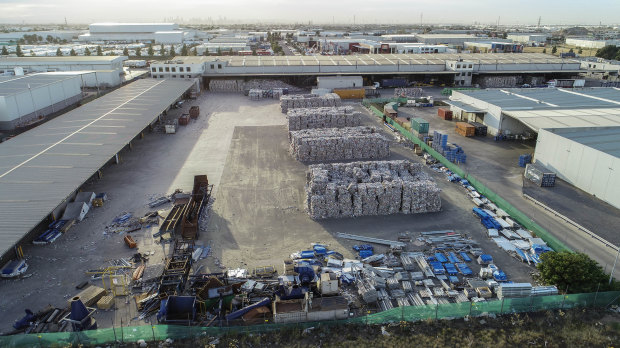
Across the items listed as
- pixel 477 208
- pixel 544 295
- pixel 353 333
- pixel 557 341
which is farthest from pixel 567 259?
pixel 353 333

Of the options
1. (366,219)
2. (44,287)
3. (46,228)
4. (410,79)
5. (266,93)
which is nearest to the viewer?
(44,287)

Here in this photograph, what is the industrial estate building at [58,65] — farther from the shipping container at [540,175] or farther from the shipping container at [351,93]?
the shipping container at [540,175]

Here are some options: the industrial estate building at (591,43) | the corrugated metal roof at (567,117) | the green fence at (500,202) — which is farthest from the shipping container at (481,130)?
the industrial estate building at (591,43)

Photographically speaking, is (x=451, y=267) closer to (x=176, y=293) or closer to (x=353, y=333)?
(x=353, y=333)

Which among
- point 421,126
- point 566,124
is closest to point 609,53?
point 566,124

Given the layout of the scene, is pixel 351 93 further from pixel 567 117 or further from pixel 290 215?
pixel 290 215
